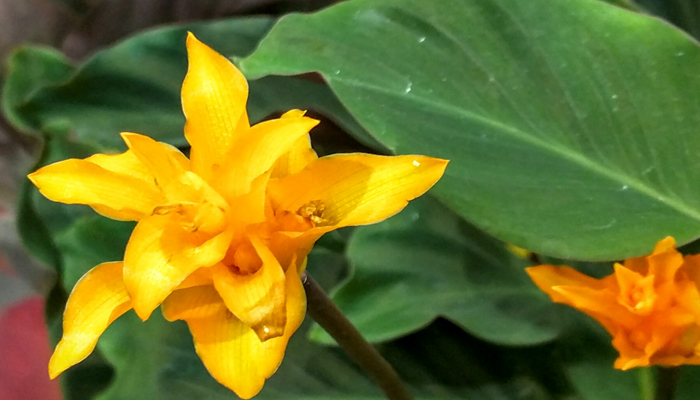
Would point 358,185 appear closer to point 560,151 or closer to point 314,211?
point 314,211

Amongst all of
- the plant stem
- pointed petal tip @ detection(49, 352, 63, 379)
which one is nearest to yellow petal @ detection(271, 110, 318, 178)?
pointed petal tip @ detection(49, 352, 63, 379)

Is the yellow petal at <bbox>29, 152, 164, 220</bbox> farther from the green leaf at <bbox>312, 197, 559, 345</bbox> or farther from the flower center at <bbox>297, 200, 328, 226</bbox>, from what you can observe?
the green leaf at <bbox>312, 197, 559, 345</bbox>

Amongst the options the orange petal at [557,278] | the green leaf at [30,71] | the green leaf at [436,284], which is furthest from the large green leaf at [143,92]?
the orange petal at [557,278]

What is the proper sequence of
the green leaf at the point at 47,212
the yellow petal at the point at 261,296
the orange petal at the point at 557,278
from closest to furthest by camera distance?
1. the yellow petal at the point at 261,296
2. the orange petal at the point at 557,278
3. the green leaf at the point at 47,212

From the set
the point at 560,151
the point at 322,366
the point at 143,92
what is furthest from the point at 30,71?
the point at 560,151

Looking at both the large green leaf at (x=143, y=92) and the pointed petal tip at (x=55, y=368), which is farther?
the large green leaf at (x=143, y=92)

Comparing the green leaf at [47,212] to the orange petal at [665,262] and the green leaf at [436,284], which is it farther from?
the orange petal at [665,262]

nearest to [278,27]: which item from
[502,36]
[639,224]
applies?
[502,36]
